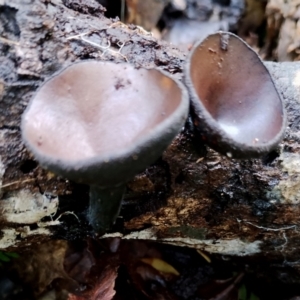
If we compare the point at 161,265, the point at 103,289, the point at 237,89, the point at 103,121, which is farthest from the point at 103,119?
the point at 161,265

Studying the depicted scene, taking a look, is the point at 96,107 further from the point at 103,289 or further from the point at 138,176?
the point at 103,289

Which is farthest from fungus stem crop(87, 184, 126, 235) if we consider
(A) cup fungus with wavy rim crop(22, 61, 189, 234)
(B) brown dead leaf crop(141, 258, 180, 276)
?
(B) brown dead leaf crop(141, 258, 180, 276)

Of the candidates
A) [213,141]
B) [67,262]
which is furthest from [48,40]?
[67,262]

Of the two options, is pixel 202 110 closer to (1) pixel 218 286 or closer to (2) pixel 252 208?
(2) pixel 252 208

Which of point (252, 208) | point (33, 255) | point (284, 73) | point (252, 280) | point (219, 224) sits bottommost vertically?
point (33, 255)

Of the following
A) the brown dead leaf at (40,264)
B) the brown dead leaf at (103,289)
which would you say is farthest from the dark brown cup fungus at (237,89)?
the brown dead leaf at (40,264)
